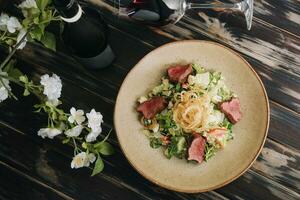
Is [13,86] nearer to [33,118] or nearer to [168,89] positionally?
[33,118]

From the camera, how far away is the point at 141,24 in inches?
48.1

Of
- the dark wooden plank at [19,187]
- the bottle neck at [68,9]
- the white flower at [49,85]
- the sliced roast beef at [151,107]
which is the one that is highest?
the bottle neck at [68,9]

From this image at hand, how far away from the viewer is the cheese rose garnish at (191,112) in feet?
3.53

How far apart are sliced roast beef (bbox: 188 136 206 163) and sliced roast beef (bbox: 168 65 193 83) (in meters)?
0.15

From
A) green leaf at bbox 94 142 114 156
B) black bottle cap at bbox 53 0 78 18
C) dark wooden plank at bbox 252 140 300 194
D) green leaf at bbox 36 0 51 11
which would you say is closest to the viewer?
black bottle cap at bbox 53 0 78 18

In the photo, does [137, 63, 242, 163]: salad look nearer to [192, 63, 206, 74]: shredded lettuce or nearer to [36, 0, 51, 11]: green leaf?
[192, 63, 206, 74]: shredded lettuce

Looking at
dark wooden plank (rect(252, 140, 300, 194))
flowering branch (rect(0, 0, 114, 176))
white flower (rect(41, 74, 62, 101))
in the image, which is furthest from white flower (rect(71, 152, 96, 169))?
dark wooden plank (rect(252, 140, 300, 194))

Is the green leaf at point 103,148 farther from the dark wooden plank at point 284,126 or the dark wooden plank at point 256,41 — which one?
the dark wooden plank at point 284,126

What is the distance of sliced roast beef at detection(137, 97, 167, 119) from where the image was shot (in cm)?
112

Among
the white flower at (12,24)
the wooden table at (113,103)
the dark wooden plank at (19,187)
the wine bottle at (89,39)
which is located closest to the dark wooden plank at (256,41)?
the wooden table at (113,103)

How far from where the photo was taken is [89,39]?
3.64ft

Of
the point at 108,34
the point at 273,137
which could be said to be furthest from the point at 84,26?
the point at 273,137

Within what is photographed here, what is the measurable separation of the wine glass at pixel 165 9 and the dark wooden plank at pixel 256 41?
4 cm

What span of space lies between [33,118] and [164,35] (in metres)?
0.41
